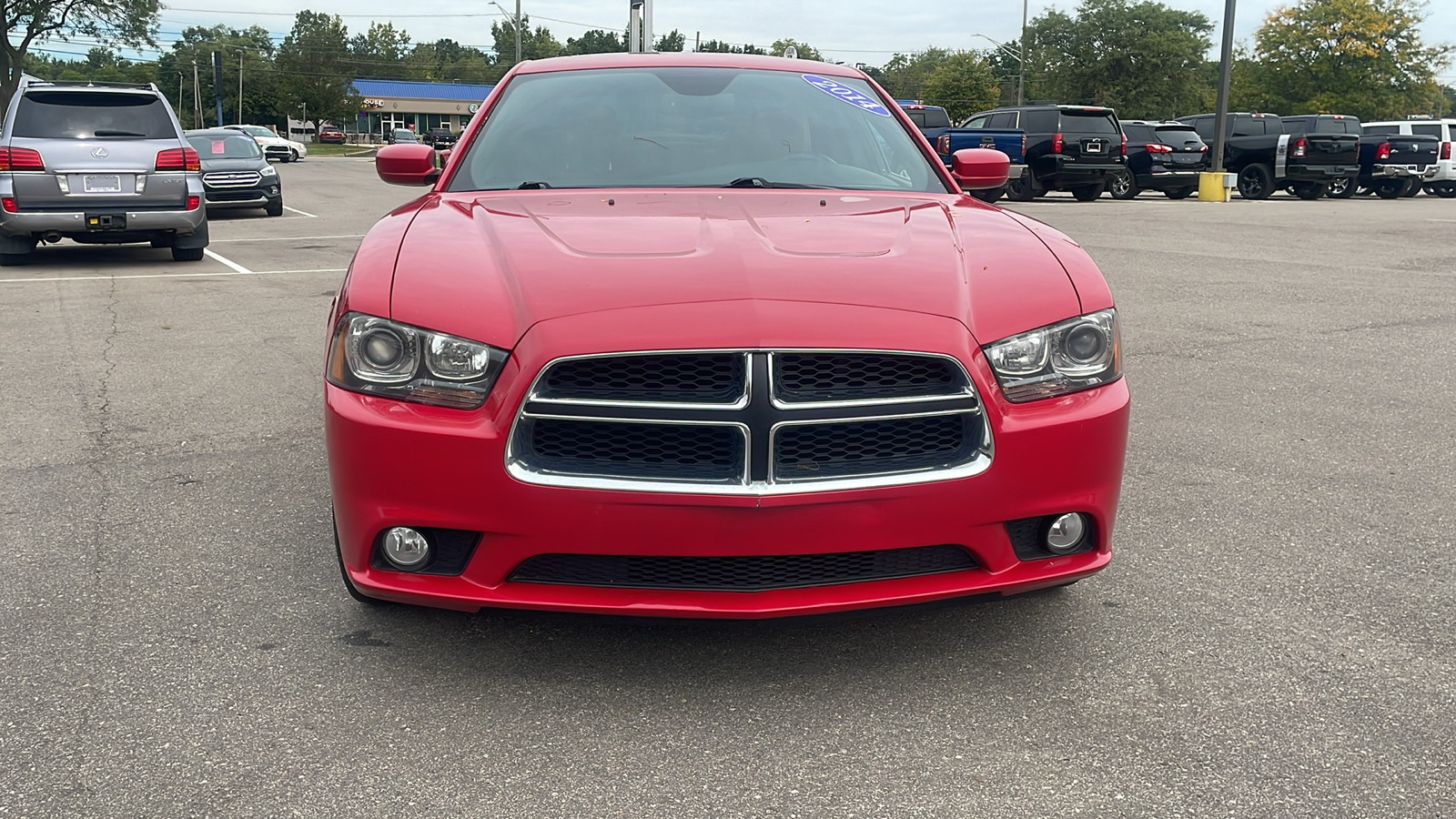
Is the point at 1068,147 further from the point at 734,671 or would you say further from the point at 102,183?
the point at 734,671

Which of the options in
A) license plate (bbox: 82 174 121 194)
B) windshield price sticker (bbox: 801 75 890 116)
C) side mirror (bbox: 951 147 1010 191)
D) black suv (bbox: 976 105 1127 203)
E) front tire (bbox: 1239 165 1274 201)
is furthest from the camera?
front tire (bbox: 1239 165 1274 201)

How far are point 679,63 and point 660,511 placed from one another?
2.55m

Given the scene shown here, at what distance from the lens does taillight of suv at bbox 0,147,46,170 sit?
11.3 m

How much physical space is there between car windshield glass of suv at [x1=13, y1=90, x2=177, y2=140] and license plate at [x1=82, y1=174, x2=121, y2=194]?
46 centimetres

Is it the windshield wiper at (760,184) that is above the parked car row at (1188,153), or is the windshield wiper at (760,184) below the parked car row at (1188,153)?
below

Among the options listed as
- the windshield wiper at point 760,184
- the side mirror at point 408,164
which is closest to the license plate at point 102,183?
the side mirror at point 408,164

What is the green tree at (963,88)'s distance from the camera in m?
68.8

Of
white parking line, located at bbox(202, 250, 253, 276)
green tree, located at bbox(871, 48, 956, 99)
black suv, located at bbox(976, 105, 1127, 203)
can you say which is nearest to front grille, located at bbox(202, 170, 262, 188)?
white parking line, located at bbox(202, 250, 253, 276)

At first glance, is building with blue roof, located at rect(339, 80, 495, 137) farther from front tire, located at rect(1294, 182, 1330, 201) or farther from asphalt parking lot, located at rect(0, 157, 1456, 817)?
asphalt parking lot, located at rect(0, 157, 1456, 817)

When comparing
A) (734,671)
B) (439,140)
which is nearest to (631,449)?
(734,671)

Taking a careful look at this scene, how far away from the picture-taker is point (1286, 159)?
25.1 meters

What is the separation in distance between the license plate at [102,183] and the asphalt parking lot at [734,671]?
6.93 metres

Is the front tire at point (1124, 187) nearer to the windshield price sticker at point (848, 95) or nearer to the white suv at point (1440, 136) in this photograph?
the white suv at point (1440, 136)

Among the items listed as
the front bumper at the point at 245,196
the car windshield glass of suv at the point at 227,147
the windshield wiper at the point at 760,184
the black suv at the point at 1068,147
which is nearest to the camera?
the windshield wiper at the point at 760,184
